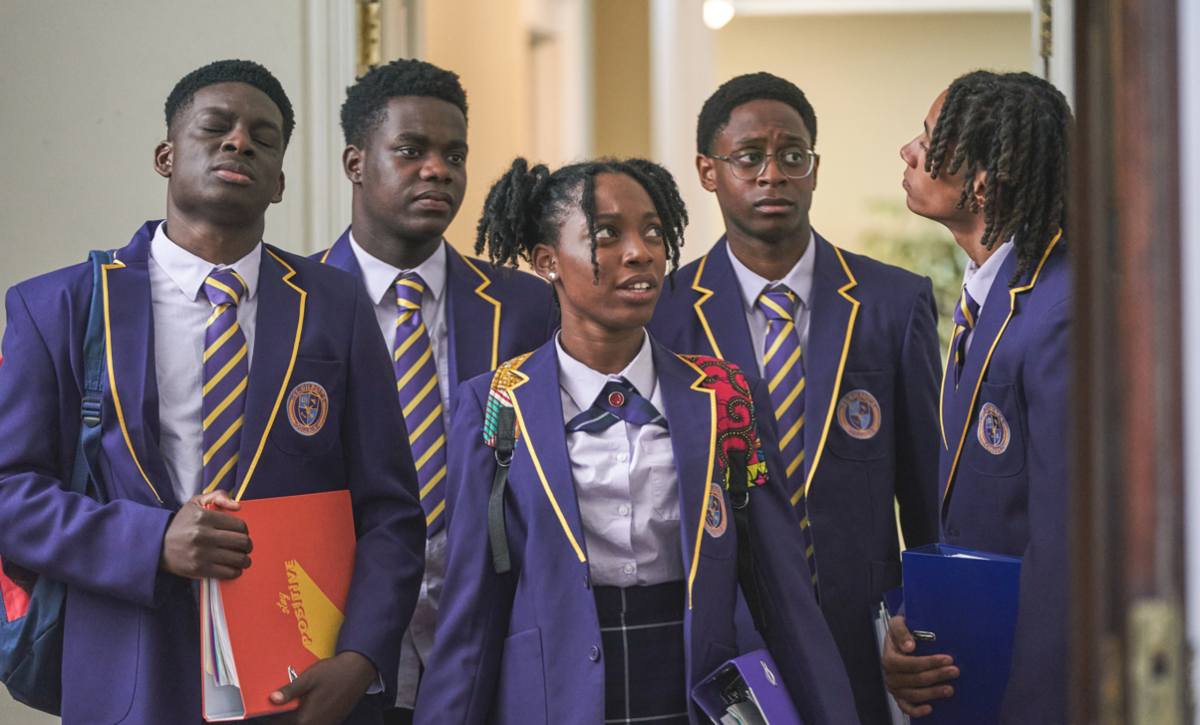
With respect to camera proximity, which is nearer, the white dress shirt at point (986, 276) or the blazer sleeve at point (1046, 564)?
the blazer sleeve at point (1046, 564)

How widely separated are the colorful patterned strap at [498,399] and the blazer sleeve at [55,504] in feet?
1.67

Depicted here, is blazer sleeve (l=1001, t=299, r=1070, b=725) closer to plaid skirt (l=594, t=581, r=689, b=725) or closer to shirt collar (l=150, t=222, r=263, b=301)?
plaid skirt (l=594, t=581, r=689, b=725)

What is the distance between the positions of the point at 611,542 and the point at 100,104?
214 centimetres

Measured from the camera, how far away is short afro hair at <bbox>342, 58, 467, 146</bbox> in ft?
8.58

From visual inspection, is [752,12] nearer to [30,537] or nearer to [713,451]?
Answer: [713,451]

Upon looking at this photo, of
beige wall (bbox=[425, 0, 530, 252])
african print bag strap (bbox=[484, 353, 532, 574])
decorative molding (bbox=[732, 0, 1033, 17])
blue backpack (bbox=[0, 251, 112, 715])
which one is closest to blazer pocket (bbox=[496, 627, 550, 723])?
african print bag strap (bbox=[484, 353, 532, 574])

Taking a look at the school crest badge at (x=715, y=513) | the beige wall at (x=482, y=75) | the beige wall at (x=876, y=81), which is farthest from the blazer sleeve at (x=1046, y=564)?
the beige wall at (x=876, y=81)

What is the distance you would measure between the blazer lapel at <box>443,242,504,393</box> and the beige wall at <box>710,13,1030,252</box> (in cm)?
330

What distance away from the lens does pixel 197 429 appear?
1825 millimetres

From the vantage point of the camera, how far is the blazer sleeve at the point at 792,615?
5.72ft

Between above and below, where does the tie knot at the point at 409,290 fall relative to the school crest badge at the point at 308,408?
above

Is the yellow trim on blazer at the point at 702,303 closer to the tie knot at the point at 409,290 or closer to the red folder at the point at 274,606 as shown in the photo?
the tie knot at the point at 409,290

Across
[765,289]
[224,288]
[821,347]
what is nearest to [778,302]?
[765,289]

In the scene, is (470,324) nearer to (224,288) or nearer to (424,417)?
(424,417)
